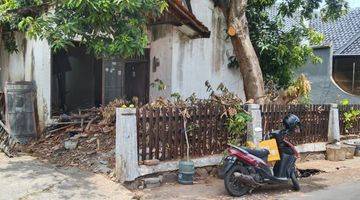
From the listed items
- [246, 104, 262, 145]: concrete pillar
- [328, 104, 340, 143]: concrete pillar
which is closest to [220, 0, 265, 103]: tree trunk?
[246, 104, 262, 145]: concrete pillar

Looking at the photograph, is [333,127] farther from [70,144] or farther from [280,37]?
[70,144]

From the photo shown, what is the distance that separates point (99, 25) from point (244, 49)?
4671 mm

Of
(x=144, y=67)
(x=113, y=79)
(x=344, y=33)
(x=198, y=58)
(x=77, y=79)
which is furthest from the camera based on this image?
(x=344, y=33)

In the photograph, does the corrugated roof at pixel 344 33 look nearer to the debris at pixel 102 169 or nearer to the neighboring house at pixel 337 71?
the neighboring house at pixel 337 71

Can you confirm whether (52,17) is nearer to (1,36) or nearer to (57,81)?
(1,36)

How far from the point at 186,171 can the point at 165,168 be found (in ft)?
1.27

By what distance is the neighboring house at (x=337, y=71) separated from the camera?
69.5 feet

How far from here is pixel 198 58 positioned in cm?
1218

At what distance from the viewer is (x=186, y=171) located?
8.27 meters

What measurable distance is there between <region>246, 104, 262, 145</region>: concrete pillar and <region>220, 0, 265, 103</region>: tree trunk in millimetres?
1464

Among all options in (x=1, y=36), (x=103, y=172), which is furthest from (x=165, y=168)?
(x=1, y=36)

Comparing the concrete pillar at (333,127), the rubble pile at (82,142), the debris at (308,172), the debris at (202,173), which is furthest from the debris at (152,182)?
the concrete pillar at (333,127)

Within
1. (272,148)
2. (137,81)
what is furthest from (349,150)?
(137,81)

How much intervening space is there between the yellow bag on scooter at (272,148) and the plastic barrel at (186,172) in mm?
1326
